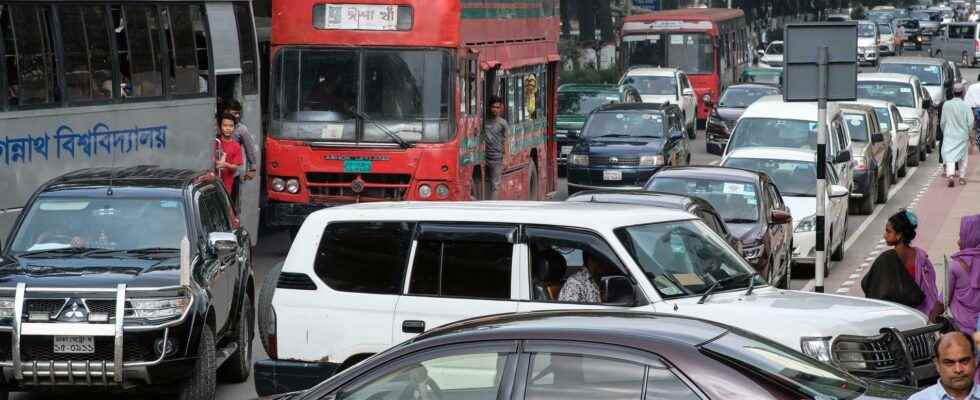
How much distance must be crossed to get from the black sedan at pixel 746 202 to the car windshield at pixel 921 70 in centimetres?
2710

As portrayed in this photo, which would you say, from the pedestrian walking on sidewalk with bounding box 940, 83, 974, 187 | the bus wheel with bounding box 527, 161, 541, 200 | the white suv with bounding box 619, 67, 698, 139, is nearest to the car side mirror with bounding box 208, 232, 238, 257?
the bus wheel with bounding box 527, 161, 541, 200

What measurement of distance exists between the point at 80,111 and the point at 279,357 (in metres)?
7.71

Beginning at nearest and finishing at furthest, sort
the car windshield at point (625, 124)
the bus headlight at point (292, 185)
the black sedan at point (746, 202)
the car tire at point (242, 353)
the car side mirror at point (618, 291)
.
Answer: the car side mirror at point (618, 291), the car tire at point (242, 353), the black sedan at point (746, 202), the bus headlight at point (292, 185), the car windshield at point (625, 124)

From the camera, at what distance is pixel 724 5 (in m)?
87.2

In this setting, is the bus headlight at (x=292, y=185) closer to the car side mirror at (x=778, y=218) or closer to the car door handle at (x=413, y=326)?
the car side mirror at (x=778, y=218)

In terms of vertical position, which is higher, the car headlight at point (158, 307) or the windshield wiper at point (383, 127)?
the windshield wiper at point (383, 127)

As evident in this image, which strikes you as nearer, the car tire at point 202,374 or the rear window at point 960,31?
the car tire at point 202,374

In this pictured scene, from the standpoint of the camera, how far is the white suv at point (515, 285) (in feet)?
30.8

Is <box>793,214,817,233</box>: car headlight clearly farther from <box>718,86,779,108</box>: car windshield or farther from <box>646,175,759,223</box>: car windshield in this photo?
<box>718,86,779,108</box>: car windshield

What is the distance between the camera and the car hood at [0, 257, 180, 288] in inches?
439

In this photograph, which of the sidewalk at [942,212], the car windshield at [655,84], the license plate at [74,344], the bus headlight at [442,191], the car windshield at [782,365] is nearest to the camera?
the car windshield at [782,365]

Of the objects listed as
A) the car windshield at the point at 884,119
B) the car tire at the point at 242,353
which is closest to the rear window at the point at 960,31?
the car windshield at the point at 884,119

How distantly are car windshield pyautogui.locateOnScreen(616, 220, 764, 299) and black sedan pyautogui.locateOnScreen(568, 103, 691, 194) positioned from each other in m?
17.2

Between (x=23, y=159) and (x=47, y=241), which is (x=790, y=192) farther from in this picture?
(x=47, y=241)
